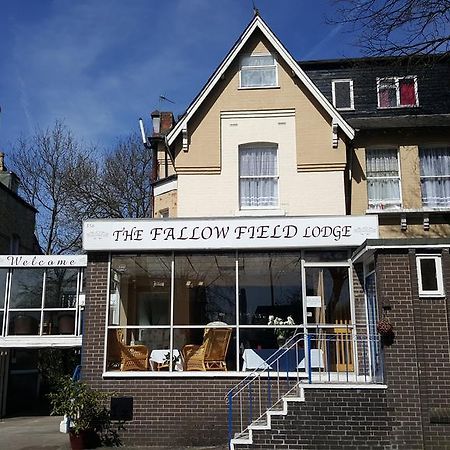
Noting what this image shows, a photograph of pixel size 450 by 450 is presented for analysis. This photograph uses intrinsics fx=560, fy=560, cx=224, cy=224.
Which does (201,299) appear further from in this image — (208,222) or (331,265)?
(331,265)

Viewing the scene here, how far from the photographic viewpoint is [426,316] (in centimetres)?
1078

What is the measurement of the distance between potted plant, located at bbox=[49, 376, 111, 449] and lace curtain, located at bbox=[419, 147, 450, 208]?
33.9 feet

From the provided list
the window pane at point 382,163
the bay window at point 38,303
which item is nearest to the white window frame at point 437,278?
the window pane at point 382,163

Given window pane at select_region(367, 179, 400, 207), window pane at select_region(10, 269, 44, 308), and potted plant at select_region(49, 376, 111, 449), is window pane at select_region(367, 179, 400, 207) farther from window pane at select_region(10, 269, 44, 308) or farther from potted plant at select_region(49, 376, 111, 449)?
A: window pane at select_region(10, 269, 44, 308)

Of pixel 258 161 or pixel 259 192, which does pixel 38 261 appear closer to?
pixel 259 192

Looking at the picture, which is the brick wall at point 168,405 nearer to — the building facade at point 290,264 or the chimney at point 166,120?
the building facade at point 290,264

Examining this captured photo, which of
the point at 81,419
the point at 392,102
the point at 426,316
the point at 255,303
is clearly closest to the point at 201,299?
the point at 255,303

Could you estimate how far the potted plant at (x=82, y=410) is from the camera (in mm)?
11336

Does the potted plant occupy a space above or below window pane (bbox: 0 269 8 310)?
below

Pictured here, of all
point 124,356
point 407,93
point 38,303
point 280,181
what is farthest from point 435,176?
point 38,303

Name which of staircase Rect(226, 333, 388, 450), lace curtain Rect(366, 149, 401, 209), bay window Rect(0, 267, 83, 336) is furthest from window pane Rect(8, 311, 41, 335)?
lace curtain Rect(366, 149, 401, 209)

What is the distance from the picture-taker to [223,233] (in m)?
12.6

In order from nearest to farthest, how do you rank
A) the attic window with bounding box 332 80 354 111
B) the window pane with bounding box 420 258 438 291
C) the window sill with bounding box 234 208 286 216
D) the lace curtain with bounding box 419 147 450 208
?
the window pane with bounding box 420 258 438 291
the window sill with bounding box 234 208 286 216
the lace curtain with bounding box 419 147 450 208
the attic window with bounding box 332 80 354 111

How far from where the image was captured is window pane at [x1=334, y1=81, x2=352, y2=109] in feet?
58.5
